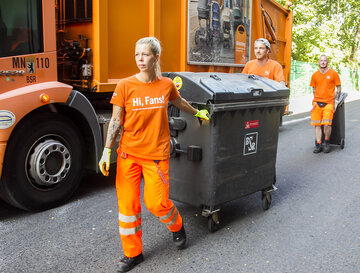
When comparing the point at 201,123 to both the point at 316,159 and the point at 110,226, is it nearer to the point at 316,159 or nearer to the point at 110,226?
the point at 110,226

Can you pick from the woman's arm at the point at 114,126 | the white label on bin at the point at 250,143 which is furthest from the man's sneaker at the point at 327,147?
the woman's arm at the point at 114,126

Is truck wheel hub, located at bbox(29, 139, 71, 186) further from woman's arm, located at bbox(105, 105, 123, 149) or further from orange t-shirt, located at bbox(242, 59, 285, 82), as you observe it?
orange t-shirt, located at bbox(242, 59, 285, 82)

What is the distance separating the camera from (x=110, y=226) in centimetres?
384

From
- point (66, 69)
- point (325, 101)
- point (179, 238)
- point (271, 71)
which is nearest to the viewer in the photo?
point (179, 238)

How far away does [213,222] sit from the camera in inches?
145

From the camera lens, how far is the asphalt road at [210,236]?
3.11m

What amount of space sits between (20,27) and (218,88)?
81.1 inches

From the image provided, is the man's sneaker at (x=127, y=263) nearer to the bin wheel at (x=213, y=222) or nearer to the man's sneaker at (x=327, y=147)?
the bin wheel at (x=213, y=222)

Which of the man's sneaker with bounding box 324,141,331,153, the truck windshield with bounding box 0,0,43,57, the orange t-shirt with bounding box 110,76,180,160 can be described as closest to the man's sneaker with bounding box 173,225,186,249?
the orange t-shirt with bounding box 110,76,180,160

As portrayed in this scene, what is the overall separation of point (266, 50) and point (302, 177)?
184 centimetres

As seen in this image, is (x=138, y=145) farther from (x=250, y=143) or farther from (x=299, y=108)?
(x=299, y=108)

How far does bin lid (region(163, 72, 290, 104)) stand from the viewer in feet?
11.3

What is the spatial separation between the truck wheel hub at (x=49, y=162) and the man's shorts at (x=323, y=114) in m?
4.76

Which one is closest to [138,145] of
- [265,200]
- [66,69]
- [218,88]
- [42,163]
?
[218,88]
